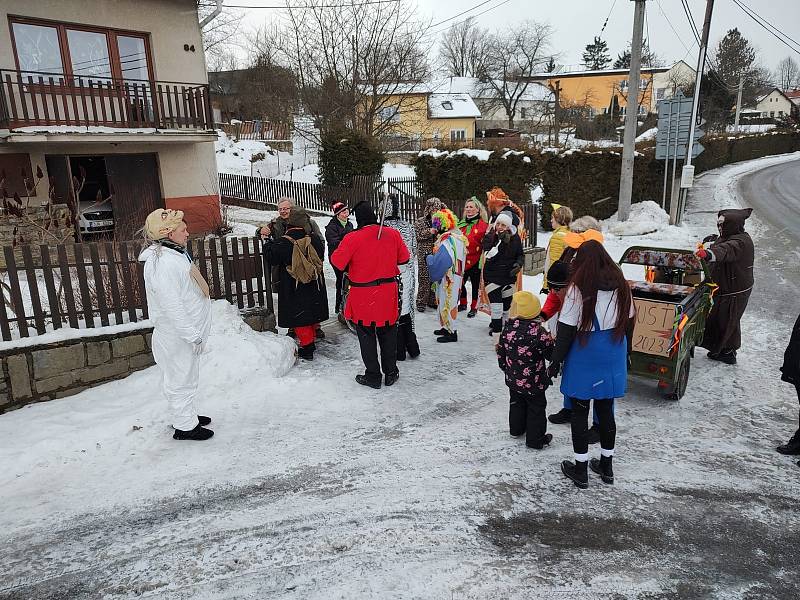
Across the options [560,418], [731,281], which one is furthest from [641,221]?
[560,418]

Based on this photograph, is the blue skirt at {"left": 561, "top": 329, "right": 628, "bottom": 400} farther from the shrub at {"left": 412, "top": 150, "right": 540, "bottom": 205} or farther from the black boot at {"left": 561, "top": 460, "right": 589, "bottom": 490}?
the shrub at {"left": 412, "top": 150, "right": 540, "bottom": 205}

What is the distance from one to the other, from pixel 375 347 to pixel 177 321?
1.93 metres

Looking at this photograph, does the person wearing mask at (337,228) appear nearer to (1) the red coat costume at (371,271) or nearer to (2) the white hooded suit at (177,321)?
(1) the red coat costume at (371,271)

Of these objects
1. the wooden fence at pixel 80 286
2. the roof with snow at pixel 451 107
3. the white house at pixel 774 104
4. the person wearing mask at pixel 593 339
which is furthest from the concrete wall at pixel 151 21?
the white house at pixel 774 104

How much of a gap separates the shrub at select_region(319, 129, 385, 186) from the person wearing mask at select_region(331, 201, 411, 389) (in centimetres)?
1395

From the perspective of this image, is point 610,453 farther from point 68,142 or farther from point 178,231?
point 68,142

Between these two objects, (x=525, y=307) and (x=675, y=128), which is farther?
(x=675, y=128)

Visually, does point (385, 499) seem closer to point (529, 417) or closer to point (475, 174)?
point (529, 417)

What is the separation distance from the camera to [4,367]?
488cm

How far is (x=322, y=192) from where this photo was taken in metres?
18.6

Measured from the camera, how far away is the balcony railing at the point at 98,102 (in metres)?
11.2

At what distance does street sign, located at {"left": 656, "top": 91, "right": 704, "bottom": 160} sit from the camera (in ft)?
46.5

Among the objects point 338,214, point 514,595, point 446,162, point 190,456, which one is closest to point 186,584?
point 190,456

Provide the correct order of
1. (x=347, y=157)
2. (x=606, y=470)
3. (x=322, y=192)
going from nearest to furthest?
(x=606, y=470), (x=322, y=192), (x=347, y=157)
